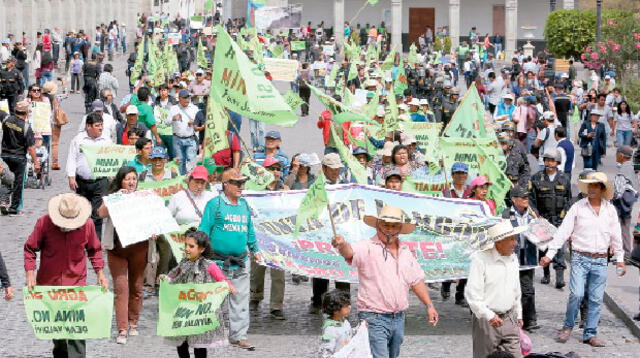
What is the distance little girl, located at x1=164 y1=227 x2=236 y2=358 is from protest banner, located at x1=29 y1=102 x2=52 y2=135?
1055 cm

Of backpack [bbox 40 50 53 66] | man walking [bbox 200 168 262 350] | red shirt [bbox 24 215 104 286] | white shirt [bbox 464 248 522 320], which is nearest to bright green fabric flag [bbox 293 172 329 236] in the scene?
man walking [bbox 200 168 262 350]

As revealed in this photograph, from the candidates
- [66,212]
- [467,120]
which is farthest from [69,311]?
[467,120]

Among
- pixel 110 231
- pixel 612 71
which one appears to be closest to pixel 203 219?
pixel 110 231

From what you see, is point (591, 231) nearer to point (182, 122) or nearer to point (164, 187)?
point (164, 187)

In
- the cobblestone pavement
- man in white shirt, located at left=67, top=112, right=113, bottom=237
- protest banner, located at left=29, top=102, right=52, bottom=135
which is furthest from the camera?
protest banner, located at left=29, top=102, right=52, bottom=135

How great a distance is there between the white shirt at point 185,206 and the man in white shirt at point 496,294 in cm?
332

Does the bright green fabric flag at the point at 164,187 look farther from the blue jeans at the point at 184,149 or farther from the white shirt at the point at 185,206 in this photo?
the blue jeans at the point at 184,149

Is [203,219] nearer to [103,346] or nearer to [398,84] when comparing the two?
[103,346]

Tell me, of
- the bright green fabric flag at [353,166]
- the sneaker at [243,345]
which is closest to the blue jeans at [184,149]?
the bright green fabric flag at [353,166]

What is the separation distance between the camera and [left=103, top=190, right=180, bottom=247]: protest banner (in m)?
11.2

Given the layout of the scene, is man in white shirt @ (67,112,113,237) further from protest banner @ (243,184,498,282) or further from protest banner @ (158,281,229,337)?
protest banner @ (158,281,229,337)

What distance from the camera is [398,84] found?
30594mm

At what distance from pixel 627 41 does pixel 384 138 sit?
16055 mm

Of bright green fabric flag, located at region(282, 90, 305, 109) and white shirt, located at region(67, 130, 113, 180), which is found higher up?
bright green fabric flag, located at region(282, 90, 305, 109)
